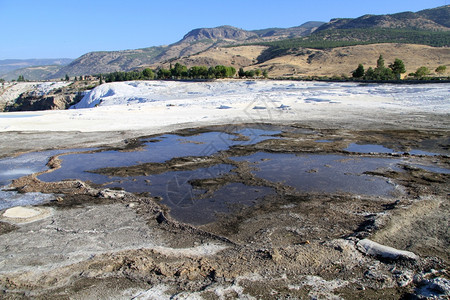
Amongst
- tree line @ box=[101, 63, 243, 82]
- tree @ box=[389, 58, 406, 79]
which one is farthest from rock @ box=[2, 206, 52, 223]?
tree line @ box=[101, 63, 243, 82]

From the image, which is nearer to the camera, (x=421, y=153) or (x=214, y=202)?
(x=214, y=202)

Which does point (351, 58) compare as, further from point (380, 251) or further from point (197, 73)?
point (380, 251)

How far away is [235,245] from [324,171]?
6.65 m

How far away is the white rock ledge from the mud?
0.12 metres

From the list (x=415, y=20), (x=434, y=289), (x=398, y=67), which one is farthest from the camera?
(x=415, y=20)

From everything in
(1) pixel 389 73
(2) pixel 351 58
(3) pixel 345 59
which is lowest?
(1) pixel 389 73

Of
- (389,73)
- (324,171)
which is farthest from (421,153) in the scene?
(389,73)

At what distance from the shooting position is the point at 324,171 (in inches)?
488

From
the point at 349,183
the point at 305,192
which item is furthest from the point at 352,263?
the point at 349,183

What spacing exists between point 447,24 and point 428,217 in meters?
192

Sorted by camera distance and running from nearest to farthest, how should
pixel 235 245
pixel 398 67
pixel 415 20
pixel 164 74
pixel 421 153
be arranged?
pixel 235 245
pixel 421 153
pixel 398 67
pixel 164 74
pixel 415 20

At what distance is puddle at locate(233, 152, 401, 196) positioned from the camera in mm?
10531

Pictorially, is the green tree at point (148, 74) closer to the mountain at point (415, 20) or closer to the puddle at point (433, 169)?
the puddle at point (433, 169)

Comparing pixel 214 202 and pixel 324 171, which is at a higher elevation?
pixel 214 202
